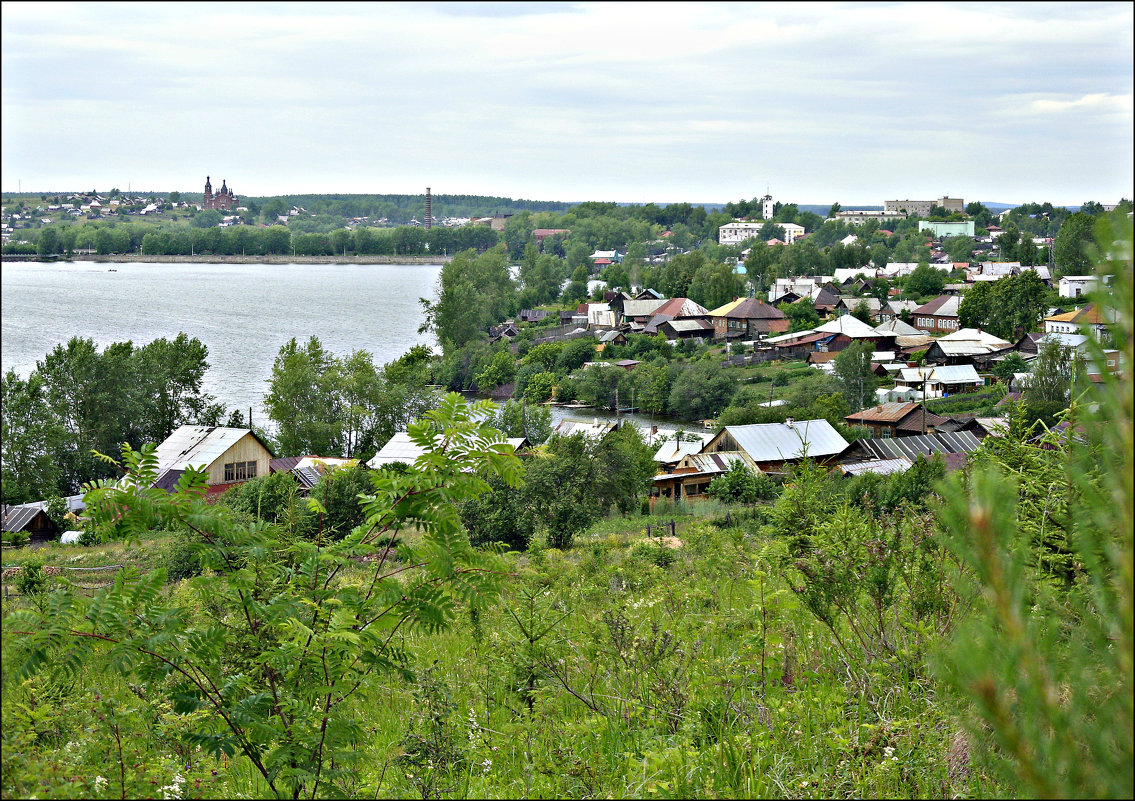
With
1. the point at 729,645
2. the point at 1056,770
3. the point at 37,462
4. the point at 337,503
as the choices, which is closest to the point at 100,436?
the point at 37,462

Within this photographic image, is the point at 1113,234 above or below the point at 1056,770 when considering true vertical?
above

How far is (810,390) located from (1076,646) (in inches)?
1024

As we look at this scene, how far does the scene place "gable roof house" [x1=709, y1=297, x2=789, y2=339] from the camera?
38.0 meters

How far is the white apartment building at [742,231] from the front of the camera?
292ft

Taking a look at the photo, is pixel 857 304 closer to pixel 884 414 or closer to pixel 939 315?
pixel 939 315

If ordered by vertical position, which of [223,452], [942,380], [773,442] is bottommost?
[223,452]

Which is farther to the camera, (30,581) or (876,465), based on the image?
(876,465)

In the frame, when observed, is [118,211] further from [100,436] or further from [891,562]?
[891,562]

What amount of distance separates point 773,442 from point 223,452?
12.2 meters

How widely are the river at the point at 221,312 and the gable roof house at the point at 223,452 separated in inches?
188

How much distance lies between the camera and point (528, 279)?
49.1 m

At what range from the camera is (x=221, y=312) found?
4434 cm

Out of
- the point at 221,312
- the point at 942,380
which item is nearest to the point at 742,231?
the point at 221,312

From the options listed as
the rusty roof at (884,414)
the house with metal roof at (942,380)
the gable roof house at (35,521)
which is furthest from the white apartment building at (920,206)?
the gable roof house at (35,521)
